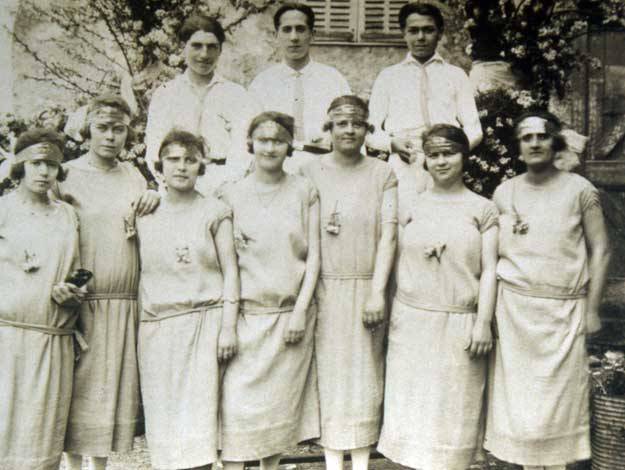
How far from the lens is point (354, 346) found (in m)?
4.36

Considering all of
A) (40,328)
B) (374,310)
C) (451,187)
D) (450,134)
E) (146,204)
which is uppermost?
(450,134)

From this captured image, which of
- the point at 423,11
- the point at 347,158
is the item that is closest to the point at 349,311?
the point at 347,158

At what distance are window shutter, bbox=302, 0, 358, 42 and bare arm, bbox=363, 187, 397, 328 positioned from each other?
185 cm

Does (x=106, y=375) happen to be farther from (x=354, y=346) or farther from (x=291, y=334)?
(x=354, y=346)

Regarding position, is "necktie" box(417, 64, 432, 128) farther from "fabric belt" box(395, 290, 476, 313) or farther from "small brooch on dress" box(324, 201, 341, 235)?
"fabric belt" box(395, 290, 476, 313)

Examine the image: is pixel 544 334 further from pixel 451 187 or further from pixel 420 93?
pixel 420 93

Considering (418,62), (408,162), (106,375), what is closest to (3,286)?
(106,375)

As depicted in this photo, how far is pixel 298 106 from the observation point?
16.5 ft

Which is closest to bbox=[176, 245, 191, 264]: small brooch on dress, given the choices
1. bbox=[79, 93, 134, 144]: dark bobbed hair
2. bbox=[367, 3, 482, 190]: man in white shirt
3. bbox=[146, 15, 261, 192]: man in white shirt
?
bbox=[146, 15, 261, 192]: man in white shirt

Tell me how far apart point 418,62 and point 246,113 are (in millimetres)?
1197

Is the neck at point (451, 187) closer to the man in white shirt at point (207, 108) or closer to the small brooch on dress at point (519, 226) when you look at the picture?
the small brooch on dress at point (519, 226)

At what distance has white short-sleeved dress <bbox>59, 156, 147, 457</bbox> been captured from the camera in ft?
13.8

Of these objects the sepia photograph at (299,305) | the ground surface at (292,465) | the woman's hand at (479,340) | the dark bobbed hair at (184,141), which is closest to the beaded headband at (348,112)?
the sepia photograph at (299,305)

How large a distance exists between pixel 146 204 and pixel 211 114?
974mm
